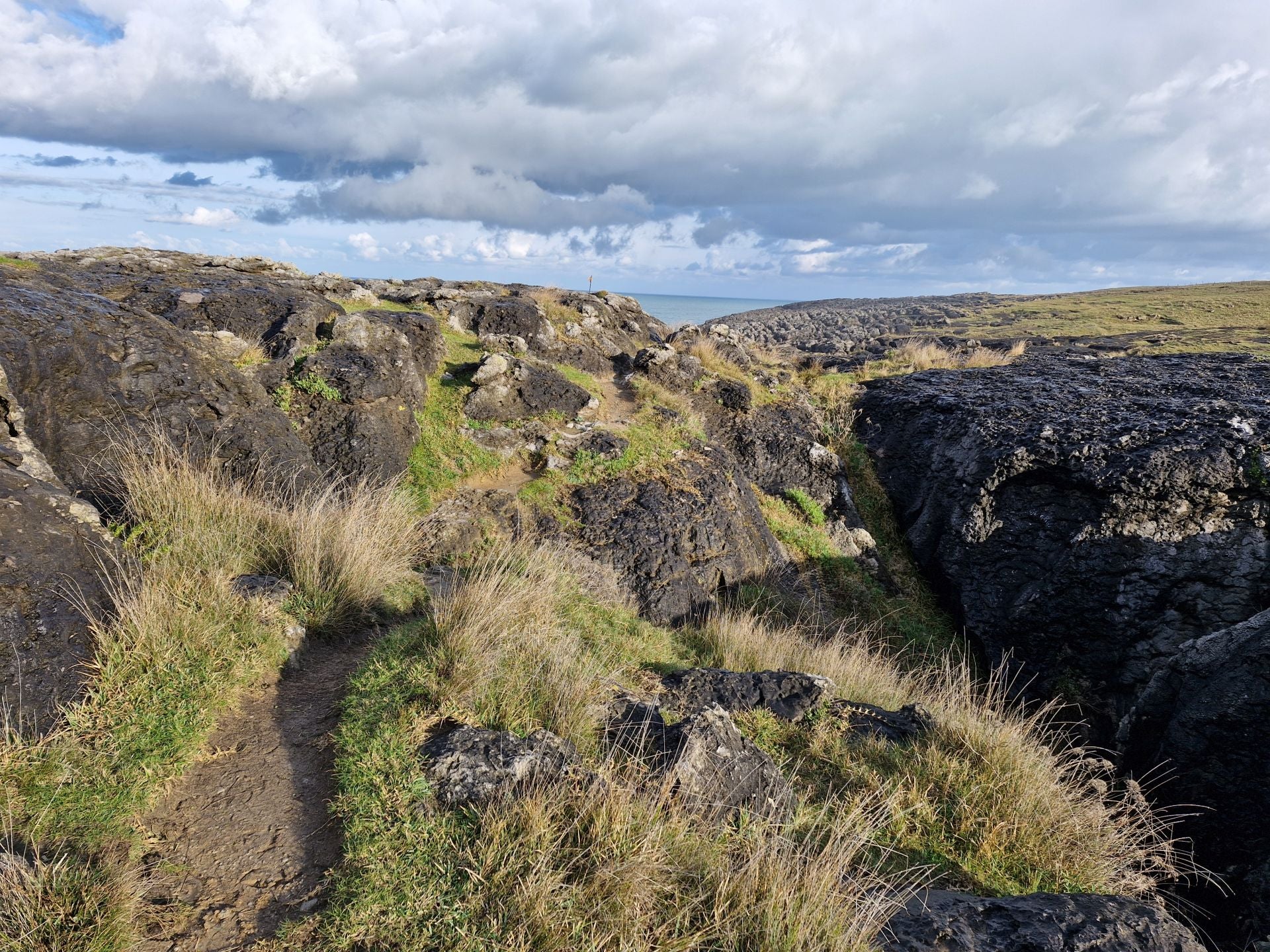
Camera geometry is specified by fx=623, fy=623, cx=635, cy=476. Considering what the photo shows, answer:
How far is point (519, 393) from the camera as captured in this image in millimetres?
12828

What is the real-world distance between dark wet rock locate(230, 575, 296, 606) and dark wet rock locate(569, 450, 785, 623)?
4785 millimetres

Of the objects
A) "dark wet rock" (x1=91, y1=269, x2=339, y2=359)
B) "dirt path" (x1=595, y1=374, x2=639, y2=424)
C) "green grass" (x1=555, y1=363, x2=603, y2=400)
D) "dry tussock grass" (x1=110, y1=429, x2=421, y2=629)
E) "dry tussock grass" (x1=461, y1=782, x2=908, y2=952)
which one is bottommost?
"dry tussock grass" (x1=461, y1=782, x2=908, y2=952)

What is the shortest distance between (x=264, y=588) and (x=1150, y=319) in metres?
59.8

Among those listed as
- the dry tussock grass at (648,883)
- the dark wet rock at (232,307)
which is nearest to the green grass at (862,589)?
the dry tussock grass at (648,883)

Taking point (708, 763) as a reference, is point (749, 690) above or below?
below

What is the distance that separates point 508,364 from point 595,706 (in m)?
9.51

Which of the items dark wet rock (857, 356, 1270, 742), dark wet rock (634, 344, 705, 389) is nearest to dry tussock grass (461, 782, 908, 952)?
dark wet rock (857, 356, 1270, 742)

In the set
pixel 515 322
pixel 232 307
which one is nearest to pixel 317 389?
pixel 232 307

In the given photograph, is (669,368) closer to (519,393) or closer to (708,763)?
(519,393)

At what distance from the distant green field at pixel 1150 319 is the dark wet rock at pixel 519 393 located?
2049 cm

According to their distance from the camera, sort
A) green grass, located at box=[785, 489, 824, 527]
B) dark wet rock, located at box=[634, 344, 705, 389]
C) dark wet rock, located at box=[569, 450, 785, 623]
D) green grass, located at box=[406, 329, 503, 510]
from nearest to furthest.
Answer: dark wet rock, located at box=[569, 450, 785, 623], green grass, located at box=[406, 329, 503, 510], green grass, located at box=[785, 489, 824, 527], dark wet rock, located at box=[634, 344, 705, 389]

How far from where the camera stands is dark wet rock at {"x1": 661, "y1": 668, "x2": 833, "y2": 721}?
6020 mm

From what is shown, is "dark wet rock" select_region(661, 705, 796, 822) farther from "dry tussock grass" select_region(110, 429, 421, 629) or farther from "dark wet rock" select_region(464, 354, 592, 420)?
"dark wet rock" select_region(464, 354, 592, 420)

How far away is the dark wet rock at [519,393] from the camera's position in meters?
12.3
